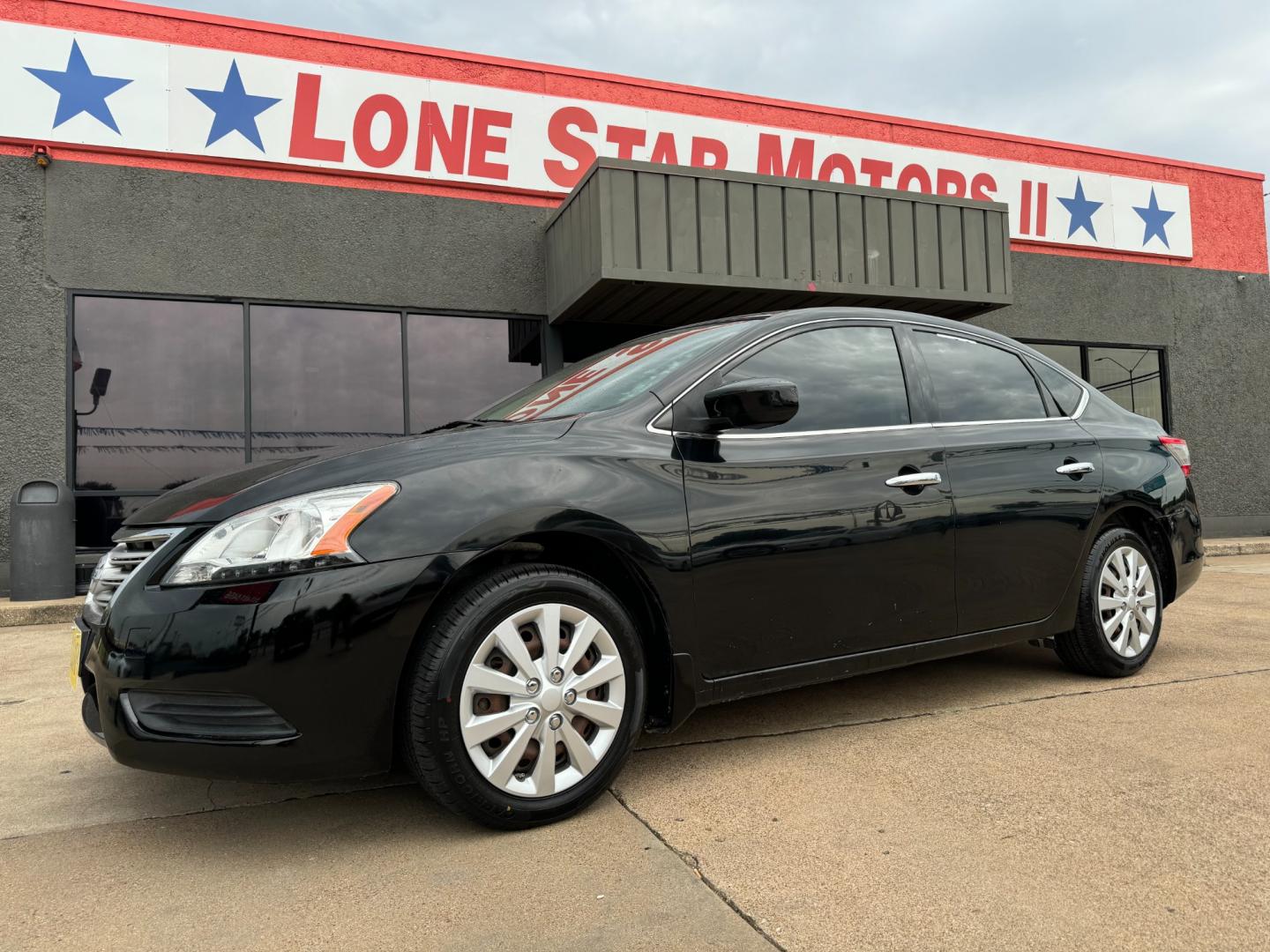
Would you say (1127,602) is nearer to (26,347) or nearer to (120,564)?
(120,564)

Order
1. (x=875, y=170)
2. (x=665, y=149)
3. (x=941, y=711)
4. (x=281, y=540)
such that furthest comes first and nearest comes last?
(x=875, y=170) < (x=665, y=149) < (x=941, y=711) < (x=281, y=540)

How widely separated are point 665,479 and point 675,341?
795mm

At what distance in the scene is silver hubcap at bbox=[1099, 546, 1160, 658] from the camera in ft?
12.4

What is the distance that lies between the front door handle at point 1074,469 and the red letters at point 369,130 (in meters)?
7.27

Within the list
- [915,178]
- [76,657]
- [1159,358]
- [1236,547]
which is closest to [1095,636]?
[76,657]

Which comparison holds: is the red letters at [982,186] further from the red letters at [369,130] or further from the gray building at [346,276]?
the red letters at [369,130]

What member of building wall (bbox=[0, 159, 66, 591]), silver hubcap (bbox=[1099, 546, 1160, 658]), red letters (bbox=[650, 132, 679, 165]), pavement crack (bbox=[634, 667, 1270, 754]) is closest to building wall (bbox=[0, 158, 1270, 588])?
building wall (bbox=[0, 159, 66, 591])

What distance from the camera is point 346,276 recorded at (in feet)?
28.2

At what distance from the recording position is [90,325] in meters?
7.95

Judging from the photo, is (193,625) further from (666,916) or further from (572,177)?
(572,177)

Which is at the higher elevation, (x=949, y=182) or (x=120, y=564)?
(x=949, y=182)

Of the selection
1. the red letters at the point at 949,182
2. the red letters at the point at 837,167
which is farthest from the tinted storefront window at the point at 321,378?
the red letters at the point at 949,182

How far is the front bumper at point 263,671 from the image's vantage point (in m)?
2.13

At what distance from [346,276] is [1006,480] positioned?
6956 mm
